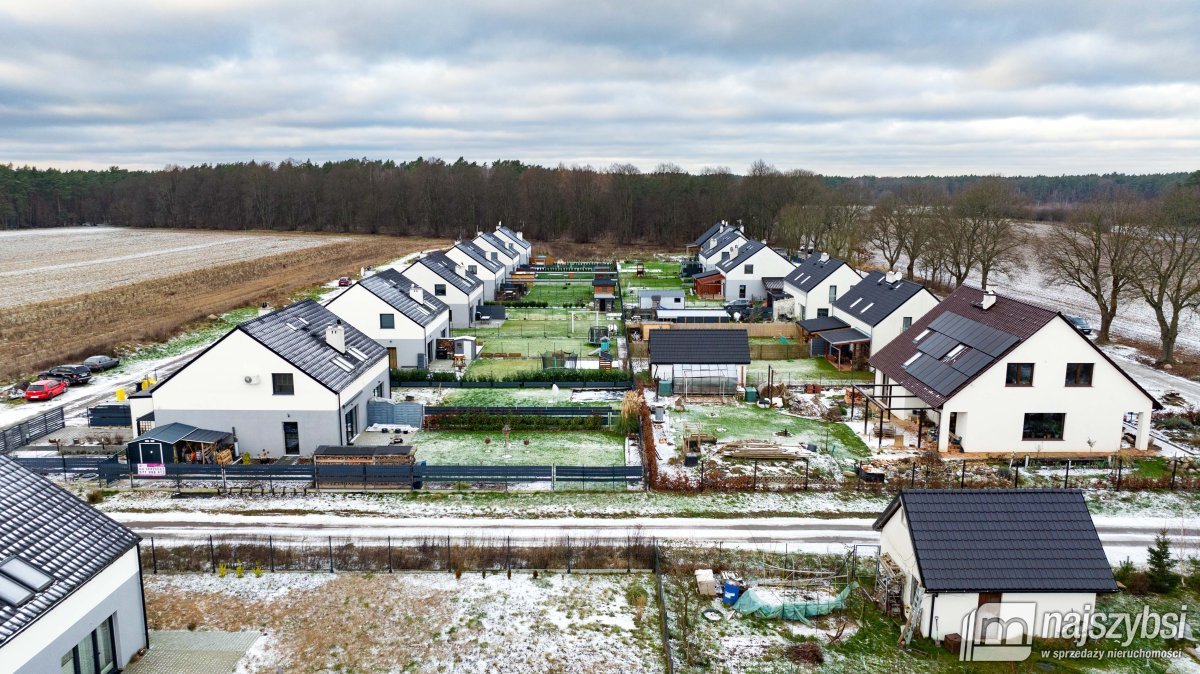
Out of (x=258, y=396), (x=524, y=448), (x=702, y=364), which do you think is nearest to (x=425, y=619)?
(x=524, y=448)

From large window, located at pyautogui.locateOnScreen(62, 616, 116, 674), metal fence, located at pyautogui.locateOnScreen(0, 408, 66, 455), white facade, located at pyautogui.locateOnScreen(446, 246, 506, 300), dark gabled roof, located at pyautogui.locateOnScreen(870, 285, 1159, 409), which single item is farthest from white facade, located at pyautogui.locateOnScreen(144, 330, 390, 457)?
white facade, located at pyautogui.locateOnScreen(446, 246, 506, 300)

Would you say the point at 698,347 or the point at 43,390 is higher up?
the point at 698,347

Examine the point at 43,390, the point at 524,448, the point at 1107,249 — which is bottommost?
the point at 524,448

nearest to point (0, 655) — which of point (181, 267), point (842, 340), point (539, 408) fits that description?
point (539, 408)

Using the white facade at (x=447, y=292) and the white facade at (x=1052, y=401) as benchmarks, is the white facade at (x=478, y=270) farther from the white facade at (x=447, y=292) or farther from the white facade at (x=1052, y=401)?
the white facade at (x=1052, y=401)

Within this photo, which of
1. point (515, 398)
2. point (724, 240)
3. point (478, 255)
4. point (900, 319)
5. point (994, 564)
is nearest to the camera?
point (994, 564)

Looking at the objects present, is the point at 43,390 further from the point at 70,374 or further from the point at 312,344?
the point at 312,344

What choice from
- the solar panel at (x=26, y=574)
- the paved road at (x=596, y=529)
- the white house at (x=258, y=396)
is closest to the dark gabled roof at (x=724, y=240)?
the white house at (x=258, y=396)

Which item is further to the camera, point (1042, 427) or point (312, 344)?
point (312, 344)

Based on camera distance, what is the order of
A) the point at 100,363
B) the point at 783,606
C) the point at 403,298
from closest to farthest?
1. the point at 783,606
2. the point at 100,363
3. the point at 403,298
